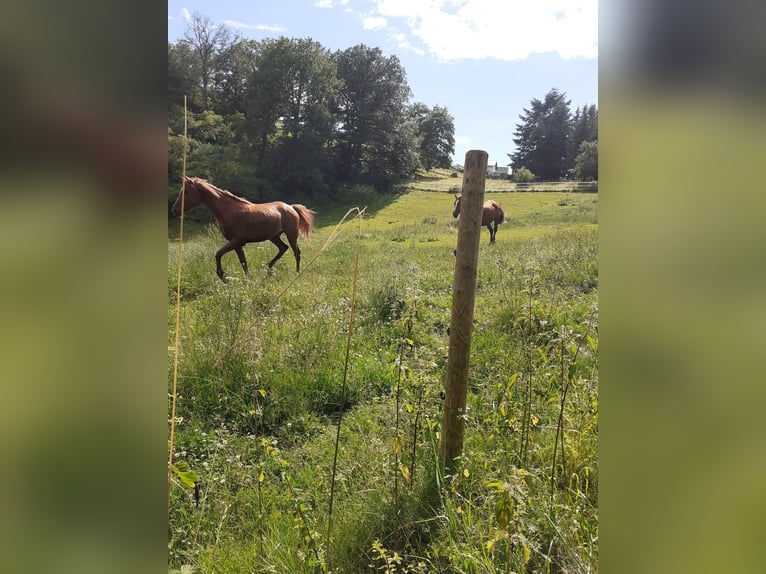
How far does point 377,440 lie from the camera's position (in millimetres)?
2643

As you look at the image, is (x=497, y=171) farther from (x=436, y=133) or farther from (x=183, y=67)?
(x=183, y=67)

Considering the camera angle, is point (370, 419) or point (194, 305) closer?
point (370, 419)

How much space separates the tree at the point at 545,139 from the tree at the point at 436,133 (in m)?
10.4

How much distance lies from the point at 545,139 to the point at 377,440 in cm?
6112

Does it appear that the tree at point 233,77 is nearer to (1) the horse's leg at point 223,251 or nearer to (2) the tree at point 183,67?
Result: (2) the tree at point 183,67

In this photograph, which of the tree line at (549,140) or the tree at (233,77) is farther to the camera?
the tree line at (549,140)

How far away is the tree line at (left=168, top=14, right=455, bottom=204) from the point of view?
35294mm

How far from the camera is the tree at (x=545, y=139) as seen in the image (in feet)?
176

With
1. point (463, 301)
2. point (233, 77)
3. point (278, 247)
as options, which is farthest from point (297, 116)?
point (463, 301)

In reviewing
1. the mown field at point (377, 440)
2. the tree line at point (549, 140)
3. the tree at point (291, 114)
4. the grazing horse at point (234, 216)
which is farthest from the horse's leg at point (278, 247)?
the tree line at point (549, 140)
